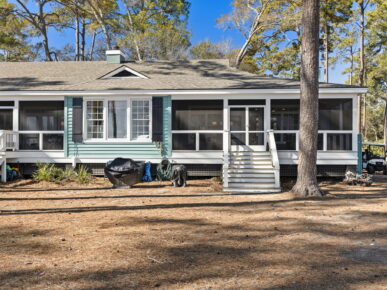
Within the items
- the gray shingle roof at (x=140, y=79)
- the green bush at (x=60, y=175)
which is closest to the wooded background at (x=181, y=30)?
the gray shingle roof at (x=140, y=79)

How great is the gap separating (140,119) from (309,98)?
6465mm

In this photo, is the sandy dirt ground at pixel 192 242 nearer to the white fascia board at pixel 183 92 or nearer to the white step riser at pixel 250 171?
the white step riser at pixel 250 171

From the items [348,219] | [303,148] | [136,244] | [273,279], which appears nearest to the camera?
[273,279]

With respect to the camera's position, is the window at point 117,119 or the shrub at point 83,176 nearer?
the shrub at point 83,176

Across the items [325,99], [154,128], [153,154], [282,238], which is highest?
[325,99]

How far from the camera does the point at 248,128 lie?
1352 cm

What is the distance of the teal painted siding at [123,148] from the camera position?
43.6 ft

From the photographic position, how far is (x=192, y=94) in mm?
12891

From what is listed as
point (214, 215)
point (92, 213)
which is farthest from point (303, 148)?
point (92, 213)

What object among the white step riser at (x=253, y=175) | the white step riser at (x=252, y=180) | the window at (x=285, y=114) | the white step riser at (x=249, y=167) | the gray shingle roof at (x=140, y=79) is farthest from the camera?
the gray shingle roof at (x=140, y=79)

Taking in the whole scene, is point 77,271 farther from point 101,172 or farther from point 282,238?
point 101,172

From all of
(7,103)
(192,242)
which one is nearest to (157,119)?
(7,103)

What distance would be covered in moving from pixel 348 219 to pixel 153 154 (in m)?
7.89

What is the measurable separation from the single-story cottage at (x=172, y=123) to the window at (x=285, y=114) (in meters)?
0.04
